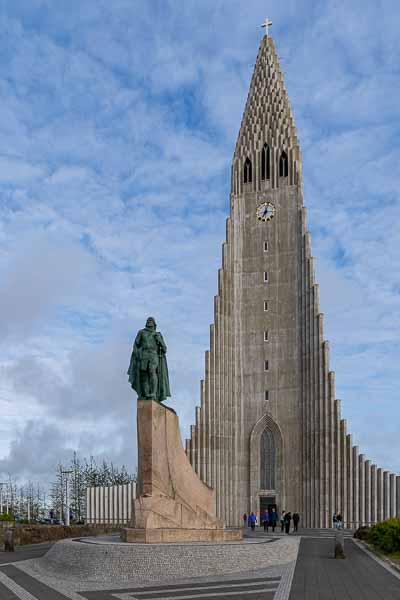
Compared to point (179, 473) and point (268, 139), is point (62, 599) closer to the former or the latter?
point (179, 473)

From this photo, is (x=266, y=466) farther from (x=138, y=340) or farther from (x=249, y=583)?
(x=249, y=583)

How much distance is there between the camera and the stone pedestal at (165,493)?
66.2ft

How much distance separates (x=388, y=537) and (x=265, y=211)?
33567 millimetres

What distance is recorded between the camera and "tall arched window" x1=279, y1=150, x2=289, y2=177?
5497 centimetres

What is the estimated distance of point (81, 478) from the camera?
7812 cm

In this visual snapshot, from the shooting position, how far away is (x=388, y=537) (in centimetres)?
2377

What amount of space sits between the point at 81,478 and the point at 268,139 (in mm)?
41479

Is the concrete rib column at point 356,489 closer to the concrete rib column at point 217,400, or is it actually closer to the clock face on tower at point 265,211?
A: the concrete rib column at point 217,400

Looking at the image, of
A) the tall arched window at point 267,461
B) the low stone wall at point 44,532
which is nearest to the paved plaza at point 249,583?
the low stone wall at point 44,532

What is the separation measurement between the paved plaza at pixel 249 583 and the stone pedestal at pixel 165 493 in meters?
2.23

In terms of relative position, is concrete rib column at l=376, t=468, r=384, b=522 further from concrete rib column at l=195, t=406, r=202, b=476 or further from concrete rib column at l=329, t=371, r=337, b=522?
concrete rib column at l=195, t=406, r=202, b=476

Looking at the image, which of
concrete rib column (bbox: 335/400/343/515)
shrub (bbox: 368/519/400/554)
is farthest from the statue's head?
concrete rib column (bbox: 335/400/343/515)

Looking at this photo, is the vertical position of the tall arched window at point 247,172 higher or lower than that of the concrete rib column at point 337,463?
higher

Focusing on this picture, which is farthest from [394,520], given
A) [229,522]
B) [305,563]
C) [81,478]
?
[81,478]
